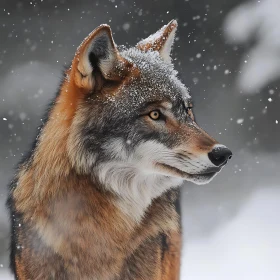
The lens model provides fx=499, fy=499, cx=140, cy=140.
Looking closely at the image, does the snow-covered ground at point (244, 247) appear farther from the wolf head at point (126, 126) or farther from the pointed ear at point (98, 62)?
the pointed ear at point (98, 62)

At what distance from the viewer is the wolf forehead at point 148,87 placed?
2359 mm

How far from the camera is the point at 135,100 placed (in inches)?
92.9

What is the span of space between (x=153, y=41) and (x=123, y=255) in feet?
3.88

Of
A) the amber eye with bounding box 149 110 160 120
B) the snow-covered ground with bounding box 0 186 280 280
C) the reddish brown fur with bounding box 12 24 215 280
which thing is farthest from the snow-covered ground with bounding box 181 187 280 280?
the amber eye with bounding box 149 110 160 120

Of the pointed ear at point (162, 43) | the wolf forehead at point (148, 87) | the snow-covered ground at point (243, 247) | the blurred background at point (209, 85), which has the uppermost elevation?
the pointed ear at point (162, 43)

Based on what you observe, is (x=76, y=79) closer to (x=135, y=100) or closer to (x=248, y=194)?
(x=135, y=100)

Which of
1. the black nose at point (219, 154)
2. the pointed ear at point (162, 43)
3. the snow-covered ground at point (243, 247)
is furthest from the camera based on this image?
the snow-covered ground at point (243, 247)

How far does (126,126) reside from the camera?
234 cm

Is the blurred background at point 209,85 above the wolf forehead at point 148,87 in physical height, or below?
below

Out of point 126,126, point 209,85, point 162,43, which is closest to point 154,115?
point 126,126

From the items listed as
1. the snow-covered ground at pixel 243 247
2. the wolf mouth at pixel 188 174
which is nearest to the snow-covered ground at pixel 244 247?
the snow-covered ground at pixel 243 247

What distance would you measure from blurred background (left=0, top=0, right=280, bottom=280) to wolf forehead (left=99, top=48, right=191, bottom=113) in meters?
3.62

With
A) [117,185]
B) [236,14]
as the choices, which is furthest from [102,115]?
[236,14]

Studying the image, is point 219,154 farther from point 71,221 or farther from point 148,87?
point 71,221
